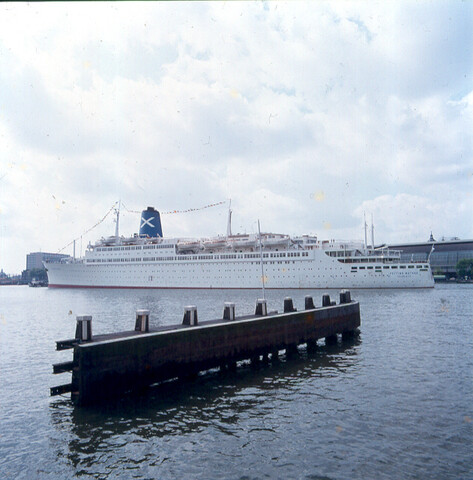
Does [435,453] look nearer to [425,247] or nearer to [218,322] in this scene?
[218,322]

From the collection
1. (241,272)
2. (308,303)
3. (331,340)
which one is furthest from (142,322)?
(241,272)

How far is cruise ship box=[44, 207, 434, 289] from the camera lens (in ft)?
178

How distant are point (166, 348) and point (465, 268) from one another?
89.8 metres

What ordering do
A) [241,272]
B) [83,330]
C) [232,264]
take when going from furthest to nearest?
[232,264] → [241,272] → [83,330]

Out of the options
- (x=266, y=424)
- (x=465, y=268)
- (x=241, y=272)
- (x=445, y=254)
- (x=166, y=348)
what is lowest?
(x=266, y=424)

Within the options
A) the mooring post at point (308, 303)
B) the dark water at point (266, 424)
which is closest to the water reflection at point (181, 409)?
the dark water at point (266, 424)

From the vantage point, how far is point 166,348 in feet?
38.8

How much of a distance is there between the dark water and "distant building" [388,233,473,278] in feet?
290

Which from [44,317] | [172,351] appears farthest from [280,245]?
[172,351]

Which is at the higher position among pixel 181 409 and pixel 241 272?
pixel 241 272

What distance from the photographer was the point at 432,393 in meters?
11.0

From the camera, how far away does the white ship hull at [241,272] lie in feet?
177

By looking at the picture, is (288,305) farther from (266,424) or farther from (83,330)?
(83,330)

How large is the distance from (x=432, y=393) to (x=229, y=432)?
5866 millimetres
